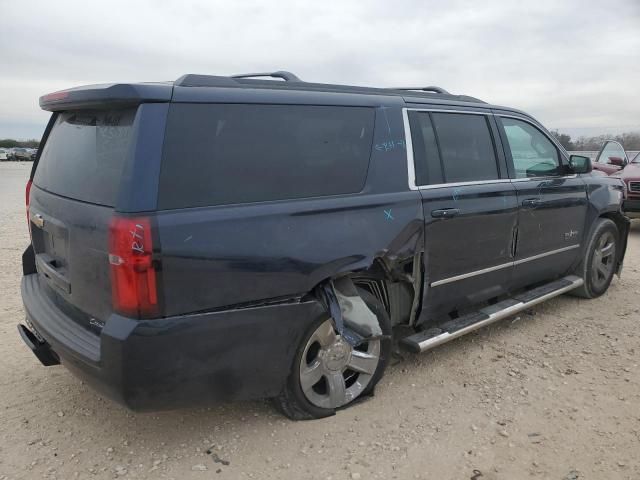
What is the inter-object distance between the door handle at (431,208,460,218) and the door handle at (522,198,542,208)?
0.91 metres

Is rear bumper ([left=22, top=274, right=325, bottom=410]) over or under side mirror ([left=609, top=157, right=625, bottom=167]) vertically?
under

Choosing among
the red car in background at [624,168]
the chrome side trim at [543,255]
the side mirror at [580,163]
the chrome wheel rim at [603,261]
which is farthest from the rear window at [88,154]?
the red car in background at [624,168]

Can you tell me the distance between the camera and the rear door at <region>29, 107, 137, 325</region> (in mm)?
2520

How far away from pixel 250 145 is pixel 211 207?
0.40 m

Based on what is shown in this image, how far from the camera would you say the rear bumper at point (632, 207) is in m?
9.30

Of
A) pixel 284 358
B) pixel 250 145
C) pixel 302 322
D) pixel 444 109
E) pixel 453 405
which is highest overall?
pixel 444 109

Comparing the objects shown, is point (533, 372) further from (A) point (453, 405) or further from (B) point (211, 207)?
(B) point (211, 207)

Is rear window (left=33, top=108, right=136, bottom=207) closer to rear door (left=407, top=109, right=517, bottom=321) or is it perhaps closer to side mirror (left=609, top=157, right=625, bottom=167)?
rear door (left=407, top=109, right=517, bottom=321)

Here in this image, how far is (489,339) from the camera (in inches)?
173

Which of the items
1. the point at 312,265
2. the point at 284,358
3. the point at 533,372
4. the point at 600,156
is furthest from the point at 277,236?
the point at 600,156

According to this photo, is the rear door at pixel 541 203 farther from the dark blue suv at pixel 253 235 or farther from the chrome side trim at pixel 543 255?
the dark blue suv at pixel 253 235

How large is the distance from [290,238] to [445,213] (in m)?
1.29

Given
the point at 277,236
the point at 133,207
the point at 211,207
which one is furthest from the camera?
the point at 277,236

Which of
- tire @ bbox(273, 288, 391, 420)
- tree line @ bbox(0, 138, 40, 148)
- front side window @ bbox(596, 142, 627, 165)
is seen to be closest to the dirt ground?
tire @ bbox(273, 288, 391, 420)
